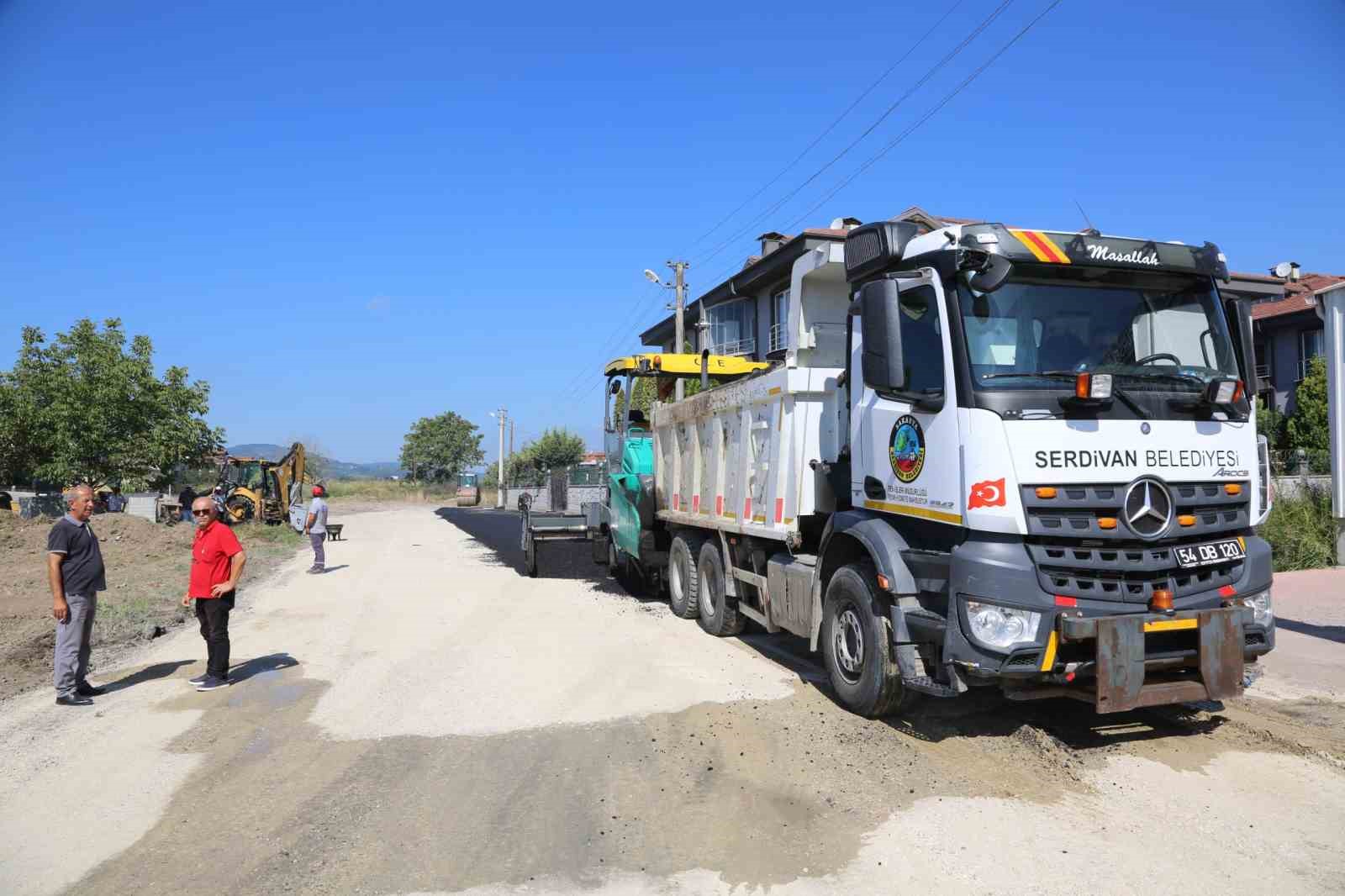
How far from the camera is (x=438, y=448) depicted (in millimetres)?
98688

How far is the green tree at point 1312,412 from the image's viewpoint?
26.2 meters

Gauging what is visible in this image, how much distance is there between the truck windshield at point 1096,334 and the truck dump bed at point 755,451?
2.02 metres

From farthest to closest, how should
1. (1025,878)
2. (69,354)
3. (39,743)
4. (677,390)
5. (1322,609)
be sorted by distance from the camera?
1. (69,354)
2. (677,390)
3. (1322,609)
4. (39,743)
5. (1025,878)

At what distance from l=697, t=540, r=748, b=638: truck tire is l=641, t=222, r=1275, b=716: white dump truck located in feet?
9.03

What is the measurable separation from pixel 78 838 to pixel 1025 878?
4.65 meters

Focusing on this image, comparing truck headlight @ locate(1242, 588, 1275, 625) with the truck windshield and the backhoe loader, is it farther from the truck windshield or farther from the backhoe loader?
the backhoe loader

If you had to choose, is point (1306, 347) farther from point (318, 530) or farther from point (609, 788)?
point (609, 788)

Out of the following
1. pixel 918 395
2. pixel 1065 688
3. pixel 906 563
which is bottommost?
pixel 1065 688

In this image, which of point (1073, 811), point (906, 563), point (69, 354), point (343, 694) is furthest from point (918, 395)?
point (69, 354)

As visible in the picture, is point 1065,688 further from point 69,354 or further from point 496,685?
point 69,354

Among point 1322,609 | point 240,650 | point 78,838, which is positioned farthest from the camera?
point 1322,609

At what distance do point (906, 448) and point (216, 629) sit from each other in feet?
19.5

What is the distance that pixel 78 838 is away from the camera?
4.55 meters

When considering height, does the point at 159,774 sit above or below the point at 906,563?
below
